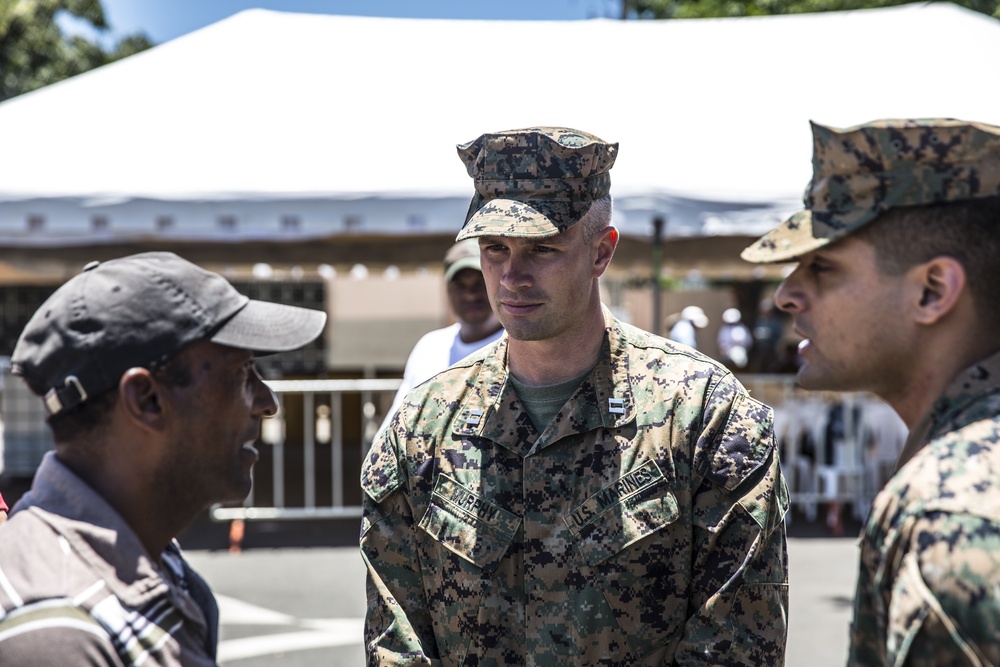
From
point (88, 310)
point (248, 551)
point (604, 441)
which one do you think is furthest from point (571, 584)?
point (248, 551)

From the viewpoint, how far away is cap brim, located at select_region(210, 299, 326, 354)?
1.83m

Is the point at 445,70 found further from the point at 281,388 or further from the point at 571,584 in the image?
the point at 571,584

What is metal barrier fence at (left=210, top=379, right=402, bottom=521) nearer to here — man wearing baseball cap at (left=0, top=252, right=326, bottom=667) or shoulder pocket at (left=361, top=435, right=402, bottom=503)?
shoulder pocket at (left=361, top=435, right=402, bottom=503)

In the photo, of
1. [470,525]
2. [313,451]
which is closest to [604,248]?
[470,525]

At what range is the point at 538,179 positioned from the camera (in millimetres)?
2449

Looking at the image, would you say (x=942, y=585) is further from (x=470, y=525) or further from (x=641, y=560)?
(x=470, y=525)

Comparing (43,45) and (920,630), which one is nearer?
(920,630)

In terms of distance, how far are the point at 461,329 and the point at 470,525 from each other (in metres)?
2.10

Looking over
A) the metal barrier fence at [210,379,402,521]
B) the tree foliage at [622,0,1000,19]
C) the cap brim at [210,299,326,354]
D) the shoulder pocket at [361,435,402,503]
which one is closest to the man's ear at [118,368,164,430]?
the cap brim at [210,299,326,354]

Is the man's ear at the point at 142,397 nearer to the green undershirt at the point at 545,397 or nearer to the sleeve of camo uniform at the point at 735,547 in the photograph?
the green undershirt at the point at 545,397

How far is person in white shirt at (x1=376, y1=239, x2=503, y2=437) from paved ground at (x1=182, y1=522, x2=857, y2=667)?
1.96m

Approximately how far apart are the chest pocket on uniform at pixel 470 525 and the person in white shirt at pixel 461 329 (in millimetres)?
1793

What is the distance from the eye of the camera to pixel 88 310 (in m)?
1.69

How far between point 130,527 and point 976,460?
131cm
